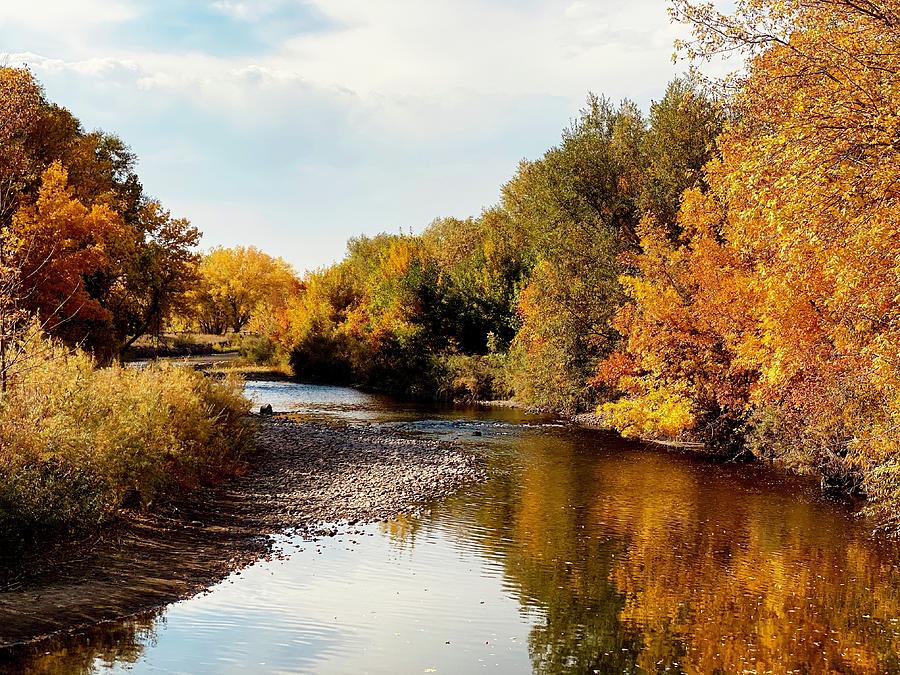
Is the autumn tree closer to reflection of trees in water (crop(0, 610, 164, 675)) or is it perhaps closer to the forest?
the forest

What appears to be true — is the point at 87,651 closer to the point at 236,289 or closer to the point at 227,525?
the point at 227,525

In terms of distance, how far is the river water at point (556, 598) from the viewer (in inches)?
415

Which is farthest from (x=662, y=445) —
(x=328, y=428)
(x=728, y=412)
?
(x=328, y=428)

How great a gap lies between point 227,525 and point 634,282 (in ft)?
63.6

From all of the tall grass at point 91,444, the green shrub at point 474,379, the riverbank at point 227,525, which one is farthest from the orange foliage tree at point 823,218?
the green shrub at point 474,379

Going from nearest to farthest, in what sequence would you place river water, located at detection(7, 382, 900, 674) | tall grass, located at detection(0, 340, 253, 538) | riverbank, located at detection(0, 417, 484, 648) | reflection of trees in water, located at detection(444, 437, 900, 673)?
river water, located at detection(7, 382, 900, 674) → reflection of trees in water, located at detection(444, 437, 900, 673) → riverbank, located at detection(0, 417, 484, 648) → tall grass, located at detection(0, 340, 253, 538)

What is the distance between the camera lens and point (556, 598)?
13.1 m

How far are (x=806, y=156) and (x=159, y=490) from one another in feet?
44.5

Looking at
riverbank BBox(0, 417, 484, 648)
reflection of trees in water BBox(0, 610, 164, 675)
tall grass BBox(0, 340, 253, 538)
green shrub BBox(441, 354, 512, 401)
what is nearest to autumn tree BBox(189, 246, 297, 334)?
green shrub BBox(441, 354, 512, 401)

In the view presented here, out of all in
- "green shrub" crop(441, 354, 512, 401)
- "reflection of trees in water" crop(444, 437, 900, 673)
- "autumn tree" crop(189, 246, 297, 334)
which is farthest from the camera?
"autumn tree" crop(189, 246, 297, 334)

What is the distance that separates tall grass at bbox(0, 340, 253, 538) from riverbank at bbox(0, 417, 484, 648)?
56 centimetres

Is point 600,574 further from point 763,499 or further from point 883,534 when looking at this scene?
point 763,499

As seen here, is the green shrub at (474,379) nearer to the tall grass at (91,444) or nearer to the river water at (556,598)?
the river water at (556,598)

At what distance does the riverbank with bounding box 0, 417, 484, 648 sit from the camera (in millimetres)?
11469
